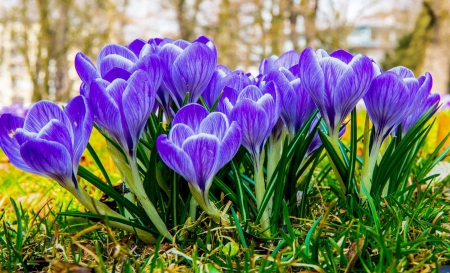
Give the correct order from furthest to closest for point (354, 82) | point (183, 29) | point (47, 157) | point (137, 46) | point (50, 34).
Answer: point (183, 29) < point (50, 34) < point (137, 46) < point (354, 82) < point (47, 157)

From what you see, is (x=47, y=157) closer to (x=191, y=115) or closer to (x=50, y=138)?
(x=50, y=138)

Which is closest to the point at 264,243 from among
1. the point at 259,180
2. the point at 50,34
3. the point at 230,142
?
the point at 259,180

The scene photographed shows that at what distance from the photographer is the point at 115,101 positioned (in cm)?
97

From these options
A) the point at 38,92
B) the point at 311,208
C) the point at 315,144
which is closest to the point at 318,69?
the point at 315,144

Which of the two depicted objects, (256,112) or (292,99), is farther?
(292,99)

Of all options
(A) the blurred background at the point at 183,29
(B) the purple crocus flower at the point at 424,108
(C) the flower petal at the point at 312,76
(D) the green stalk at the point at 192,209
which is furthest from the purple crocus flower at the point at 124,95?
(A) the blurred background at the point at 183,29

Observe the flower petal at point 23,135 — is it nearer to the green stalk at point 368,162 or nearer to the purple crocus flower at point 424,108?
the green stalk at point 368,162

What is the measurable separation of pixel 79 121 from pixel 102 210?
0.23 m

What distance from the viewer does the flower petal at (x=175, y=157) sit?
0.91 m

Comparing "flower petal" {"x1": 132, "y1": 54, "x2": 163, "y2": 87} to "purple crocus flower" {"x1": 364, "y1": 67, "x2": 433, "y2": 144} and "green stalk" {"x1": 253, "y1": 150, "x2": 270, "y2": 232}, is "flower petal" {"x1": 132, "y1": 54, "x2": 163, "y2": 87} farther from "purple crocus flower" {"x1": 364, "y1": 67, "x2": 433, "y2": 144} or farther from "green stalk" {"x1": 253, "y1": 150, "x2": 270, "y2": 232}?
"purple crocus flower" {"x1": 364, "y1": 67, "x2": 433, "y2": 144}

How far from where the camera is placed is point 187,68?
1083 mm

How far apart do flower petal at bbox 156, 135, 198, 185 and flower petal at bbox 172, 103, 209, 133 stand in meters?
0.07

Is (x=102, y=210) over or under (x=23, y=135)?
under

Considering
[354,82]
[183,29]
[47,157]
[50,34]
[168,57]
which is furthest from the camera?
[183,29]
